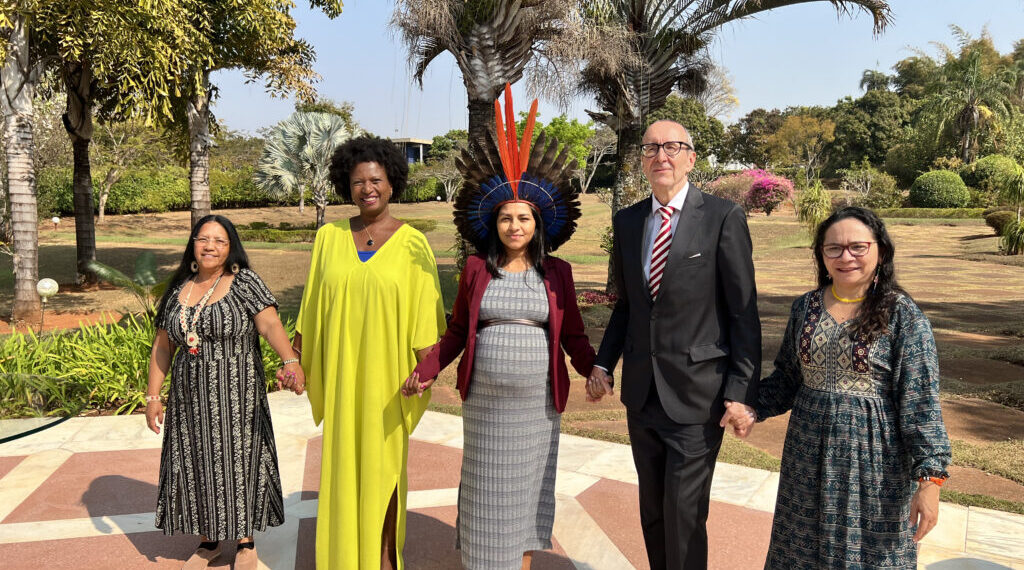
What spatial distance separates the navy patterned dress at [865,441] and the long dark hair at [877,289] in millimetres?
27

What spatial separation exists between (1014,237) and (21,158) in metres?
22.0

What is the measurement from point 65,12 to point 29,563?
8234mm

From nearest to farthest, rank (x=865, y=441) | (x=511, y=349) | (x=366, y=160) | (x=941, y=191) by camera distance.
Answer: (x=865, y=441), (x=511, y=349), (x=366, y=160), (x=941, y=191)

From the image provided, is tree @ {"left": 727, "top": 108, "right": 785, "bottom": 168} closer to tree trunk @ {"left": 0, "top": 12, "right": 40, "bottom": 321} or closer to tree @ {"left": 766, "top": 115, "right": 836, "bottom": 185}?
tree @ {"left": 766, "top": 115, "right": 836, "bottom": 185}

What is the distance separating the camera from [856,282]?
2.17 m

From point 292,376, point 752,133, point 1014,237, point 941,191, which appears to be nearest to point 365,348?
point 292,376

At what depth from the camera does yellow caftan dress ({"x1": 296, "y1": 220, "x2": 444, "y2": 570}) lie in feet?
8.95

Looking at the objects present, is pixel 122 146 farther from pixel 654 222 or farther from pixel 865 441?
pixel 865 441

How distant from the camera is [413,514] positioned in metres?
3.66

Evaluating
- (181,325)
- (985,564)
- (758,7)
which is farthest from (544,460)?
(758,7)

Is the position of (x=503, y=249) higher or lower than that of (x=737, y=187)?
lower

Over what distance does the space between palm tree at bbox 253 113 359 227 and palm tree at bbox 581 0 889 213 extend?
703 inches

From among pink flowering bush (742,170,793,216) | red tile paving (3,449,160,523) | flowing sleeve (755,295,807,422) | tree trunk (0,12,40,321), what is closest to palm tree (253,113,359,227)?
pink flowering bush (742,170,793,216)

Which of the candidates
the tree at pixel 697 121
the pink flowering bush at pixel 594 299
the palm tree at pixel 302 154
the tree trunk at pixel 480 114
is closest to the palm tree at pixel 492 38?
the tree trunk at pixel 480 114
